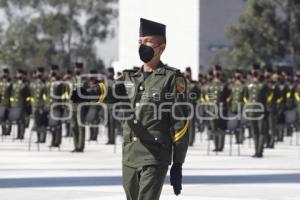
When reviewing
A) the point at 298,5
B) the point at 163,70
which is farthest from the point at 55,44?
the point at 163,70

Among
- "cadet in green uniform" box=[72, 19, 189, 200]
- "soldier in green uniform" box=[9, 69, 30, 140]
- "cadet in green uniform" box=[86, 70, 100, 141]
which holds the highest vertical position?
"cadet in green uniform" box=[72, 19, 189, 200]

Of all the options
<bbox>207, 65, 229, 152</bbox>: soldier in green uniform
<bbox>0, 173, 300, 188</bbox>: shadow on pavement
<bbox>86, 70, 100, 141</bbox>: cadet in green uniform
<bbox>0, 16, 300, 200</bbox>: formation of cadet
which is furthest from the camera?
<bbox>86, 70, 100, 141</bbox>: cadet in green uniform

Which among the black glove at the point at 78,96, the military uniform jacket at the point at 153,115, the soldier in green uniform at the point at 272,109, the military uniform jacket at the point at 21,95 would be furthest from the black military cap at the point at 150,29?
the military uniform jacket at the point at 21,95

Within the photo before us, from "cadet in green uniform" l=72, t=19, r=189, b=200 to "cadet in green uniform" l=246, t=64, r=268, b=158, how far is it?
13.6 metres

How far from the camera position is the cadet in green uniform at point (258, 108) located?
2208 cm

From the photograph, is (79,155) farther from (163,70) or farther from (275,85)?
(163,70)

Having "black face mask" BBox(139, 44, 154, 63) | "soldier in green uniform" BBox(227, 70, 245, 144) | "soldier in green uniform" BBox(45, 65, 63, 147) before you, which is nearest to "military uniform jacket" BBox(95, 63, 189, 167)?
"black face mask" BBox(139, 44, 154, 63)

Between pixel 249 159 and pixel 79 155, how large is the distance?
3.55 meters

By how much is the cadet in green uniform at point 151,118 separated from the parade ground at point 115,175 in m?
4.83

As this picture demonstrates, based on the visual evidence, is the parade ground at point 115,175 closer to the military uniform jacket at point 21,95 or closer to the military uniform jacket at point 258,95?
the military uniform jacket at point 258,95

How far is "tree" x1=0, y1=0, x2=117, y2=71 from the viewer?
2862 inches

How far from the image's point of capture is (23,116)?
87.4 ft

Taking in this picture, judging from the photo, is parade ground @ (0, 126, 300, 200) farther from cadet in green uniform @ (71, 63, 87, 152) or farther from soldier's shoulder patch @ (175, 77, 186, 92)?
soldier's shoulder patch @ (175, 77, 186, 92)

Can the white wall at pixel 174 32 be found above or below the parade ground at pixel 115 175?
above
